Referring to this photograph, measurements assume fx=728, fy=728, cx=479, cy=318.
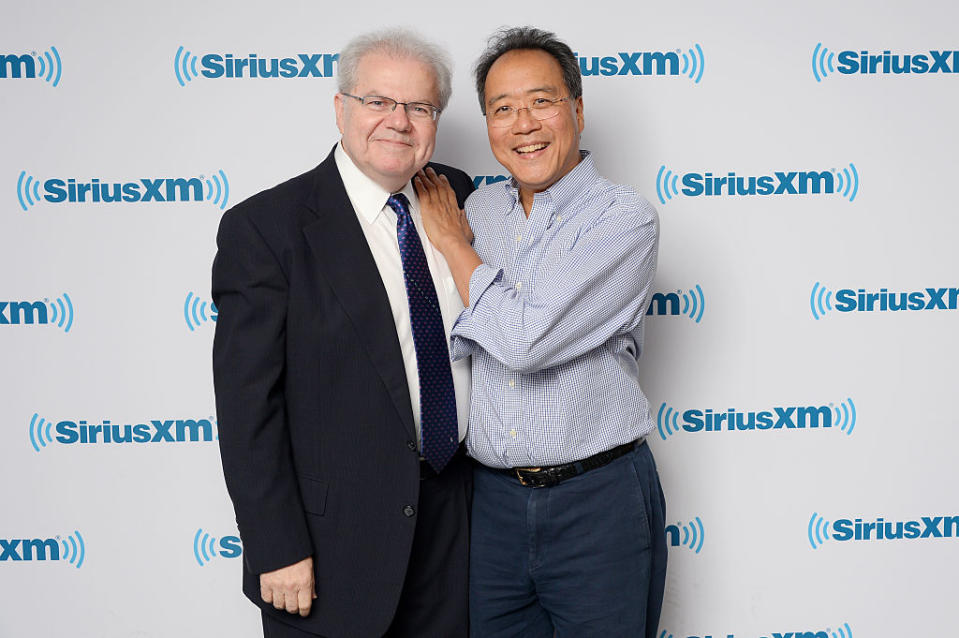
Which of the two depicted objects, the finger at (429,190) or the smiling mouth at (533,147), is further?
the finger at (429,190)

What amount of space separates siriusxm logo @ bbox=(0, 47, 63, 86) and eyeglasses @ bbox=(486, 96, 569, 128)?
1370mm

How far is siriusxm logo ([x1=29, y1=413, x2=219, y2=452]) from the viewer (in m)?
2.17

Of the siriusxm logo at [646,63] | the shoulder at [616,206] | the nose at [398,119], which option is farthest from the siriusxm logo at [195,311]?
the siriusxm logo at [646,63]

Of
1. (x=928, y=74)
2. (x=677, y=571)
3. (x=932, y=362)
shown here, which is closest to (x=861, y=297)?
(x=932, y=362)

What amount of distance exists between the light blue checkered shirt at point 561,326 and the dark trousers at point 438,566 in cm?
12

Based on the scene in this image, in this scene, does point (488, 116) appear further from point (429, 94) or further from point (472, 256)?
point (472, 256)

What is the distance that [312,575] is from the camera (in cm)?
150

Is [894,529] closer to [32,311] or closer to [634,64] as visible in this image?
[634,64]

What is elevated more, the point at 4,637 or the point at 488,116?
the point at 488,116

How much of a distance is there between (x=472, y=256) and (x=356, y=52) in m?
0.50

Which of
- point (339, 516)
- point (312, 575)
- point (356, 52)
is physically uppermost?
point (356, 52)

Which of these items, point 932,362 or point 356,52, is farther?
point 932,362

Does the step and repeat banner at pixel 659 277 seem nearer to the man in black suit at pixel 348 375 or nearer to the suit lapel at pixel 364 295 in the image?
the man in black suit at pixel 348 375

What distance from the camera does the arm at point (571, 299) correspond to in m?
1.40
